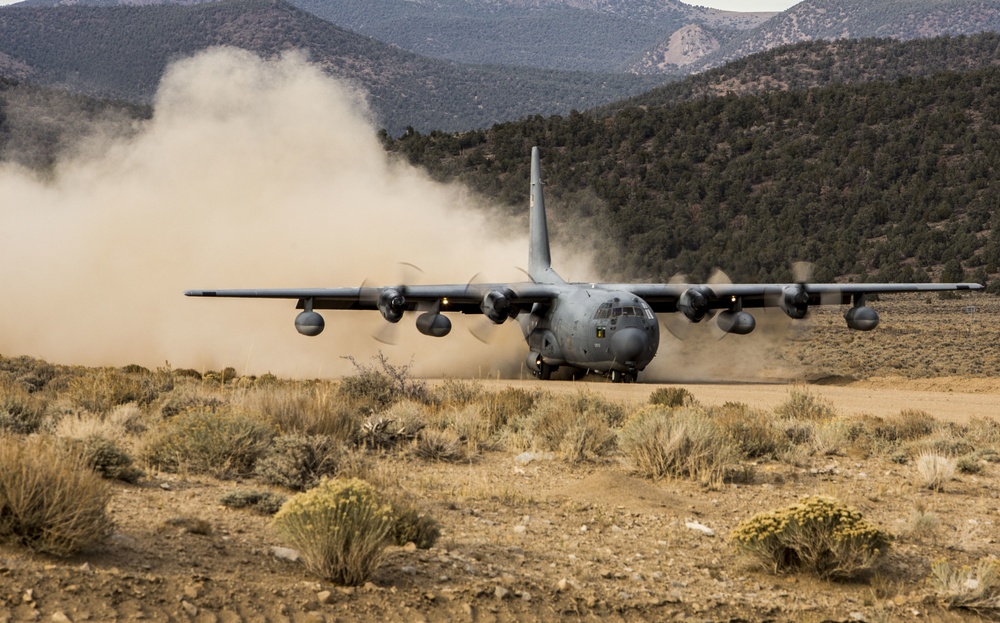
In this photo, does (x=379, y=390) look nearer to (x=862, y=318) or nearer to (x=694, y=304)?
(x=694, y=304)

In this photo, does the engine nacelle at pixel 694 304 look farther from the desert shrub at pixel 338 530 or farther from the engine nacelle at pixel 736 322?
the desert shrub at pixel 338 530

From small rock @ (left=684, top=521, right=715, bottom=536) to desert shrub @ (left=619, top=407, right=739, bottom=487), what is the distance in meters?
2.26

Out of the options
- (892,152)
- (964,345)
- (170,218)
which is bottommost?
(964,345)

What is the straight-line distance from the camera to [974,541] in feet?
42.7

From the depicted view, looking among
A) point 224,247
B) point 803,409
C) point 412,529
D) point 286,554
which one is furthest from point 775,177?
point 286,554

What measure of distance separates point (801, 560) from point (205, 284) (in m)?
38.8

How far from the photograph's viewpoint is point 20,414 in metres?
16.4

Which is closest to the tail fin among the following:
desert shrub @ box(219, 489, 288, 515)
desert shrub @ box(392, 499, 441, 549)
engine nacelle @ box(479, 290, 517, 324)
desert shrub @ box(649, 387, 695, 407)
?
engine nacelle @ box(479, 290, 517, 324)

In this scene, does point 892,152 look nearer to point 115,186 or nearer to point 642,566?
point 115,186

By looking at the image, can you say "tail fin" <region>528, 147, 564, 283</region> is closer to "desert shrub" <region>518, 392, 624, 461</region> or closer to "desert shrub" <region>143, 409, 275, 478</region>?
"desert shrub" <region>518, 392, 624, 461</region>

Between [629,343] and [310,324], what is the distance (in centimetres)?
948

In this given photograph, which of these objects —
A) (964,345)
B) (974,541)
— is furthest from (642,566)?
(964,345)

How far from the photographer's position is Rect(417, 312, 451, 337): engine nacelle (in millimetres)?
32469

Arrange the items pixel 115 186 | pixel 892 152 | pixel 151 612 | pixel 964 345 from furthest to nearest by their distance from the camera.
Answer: pixel 892 152, pixel 115 186, pixel 964 345, pixel 151 612
